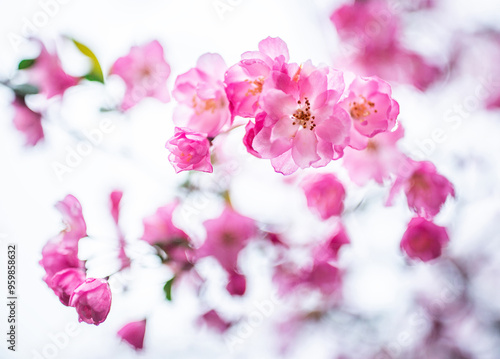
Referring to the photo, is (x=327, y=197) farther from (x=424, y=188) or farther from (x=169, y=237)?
(x=169, y=237)

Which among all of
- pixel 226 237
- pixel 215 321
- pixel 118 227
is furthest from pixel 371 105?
pixel 215 321

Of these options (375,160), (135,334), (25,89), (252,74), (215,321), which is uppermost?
(252,74)

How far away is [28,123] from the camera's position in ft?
4.22

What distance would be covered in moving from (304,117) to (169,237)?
634 millimetres

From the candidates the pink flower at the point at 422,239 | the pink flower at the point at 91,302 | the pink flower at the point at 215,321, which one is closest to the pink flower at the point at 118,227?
the pink flower at the point at 91,302

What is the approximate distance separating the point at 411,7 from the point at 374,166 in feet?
3.52

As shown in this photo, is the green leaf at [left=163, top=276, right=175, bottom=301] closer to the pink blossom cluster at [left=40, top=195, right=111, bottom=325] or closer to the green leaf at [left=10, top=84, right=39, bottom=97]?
the pink blossom cluster at [left=40, top=195, right=111, bottom=325]

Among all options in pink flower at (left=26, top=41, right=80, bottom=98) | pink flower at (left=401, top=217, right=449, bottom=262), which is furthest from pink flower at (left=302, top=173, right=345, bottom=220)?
pink flower at (left=26, top=41, right=80, bottom=98)

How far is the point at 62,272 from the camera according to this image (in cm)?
92

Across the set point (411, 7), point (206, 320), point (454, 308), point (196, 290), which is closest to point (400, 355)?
point (454, 308)

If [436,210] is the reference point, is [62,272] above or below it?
above

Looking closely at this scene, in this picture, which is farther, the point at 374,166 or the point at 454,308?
the point at 454,308

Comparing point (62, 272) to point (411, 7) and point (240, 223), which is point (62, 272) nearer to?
point (240, 223)

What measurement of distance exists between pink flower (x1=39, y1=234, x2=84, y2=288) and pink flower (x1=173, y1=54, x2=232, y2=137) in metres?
0.39
